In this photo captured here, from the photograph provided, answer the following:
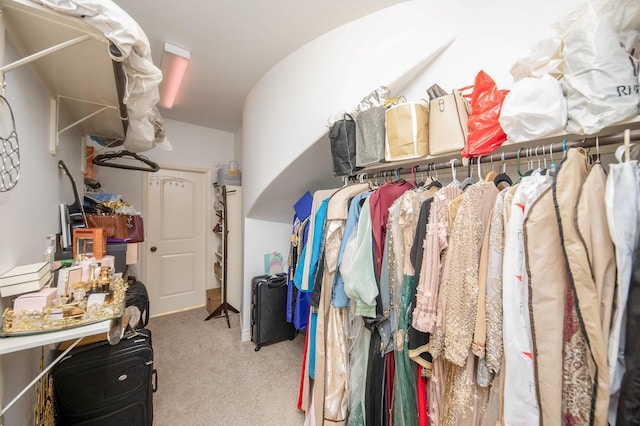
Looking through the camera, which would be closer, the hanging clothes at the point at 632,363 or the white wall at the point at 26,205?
the hanging clothes at the point at 632,363

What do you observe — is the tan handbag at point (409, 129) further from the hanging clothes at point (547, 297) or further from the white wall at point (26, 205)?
the white wall at point (26, 205)

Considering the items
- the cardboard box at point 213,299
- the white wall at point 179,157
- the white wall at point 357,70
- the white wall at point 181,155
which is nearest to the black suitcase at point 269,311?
the white wall at point 357,70

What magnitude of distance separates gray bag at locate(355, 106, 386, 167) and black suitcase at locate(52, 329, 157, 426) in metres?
1.60

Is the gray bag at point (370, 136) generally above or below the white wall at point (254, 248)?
above

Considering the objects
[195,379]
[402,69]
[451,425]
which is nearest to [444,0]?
[402,69]

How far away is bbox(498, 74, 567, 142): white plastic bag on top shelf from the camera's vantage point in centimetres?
81

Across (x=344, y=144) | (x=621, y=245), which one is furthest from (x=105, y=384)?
(x=621, y=245)

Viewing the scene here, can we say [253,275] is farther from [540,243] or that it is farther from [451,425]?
[540,243]

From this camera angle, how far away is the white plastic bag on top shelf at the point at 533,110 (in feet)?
2.66

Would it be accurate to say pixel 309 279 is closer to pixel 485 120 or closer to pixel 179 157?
pixel 485 120

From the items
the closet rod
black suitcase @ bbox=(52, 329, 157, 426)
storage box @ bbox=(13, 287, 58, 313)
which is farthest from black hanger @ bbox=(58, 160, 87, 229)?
the closet rod

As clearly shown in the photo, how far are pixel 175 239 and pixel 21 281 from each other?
9.14ft

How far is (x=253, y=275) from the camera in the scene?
274 cm

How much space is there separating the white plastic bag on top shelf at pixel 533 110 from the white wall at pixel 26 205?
1840 mm
